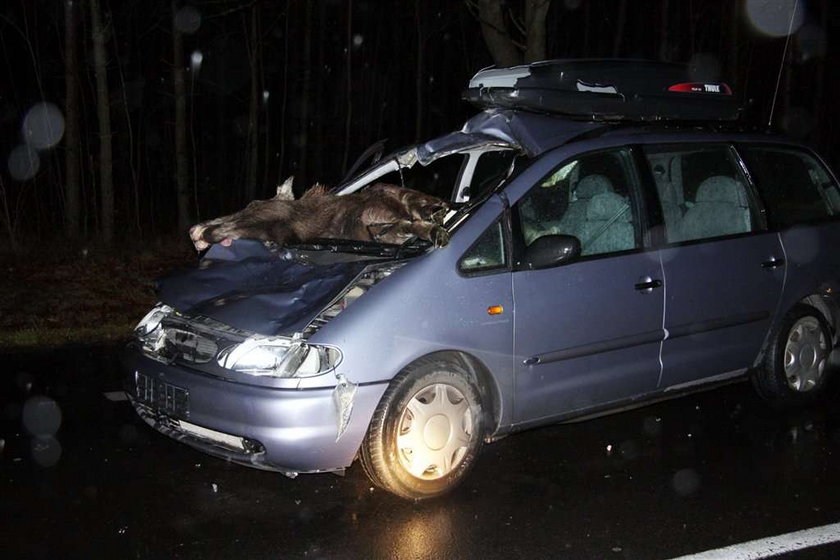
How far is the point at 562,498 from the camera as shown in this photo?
4.69m

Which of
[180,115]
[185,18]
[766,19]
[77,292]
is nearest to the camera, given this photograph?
[77,292]

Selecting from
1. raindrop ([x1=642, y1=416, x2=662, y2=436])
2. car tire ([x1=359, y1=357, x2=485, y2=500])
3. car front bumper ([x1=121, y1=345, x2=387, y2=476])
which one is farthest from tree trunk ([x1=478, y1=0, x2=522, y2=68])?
car front bumper ([x1=121, y1=345, x2=387, y2=476])

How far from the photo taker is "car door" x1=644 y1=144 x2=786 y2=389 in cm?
536

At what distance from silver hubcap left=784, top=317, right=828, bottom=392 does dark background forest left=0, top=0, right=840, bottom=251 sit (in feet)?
4.72

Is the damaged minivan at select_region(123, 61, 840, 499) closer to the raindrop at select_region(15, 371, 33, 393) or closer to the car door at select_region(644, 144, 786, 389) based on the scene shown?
the car door at select_region(644, 144, 786, 389)

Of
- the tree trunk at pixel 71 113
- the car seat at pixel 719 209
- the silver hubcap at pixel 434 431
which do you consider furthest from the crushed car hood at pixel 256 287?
the tree trunk at pixel 71 113

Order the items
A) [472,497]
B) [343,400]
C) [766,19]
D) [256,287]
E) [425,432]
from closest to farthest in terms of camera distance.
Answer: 1. [343,400]
2. [425,432]
3. [472,497]
4. [256,287]
5. [766,19]

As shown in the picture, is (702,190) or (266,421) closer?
(266,421)

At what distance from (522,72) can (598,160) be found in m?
0.83

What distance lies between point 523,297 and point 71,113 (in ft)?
33.9

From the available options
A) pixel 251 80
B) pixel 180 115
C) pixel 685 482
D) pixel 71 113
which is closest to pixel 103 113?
pixel 71 113

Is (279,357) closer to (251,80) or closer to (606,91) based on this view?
(606,91)

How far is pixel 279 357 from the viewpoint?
4312 mm

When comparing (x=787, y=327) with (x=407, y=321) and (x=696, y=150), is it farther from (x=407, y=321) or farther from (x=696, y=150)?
(x=407, y=321)
